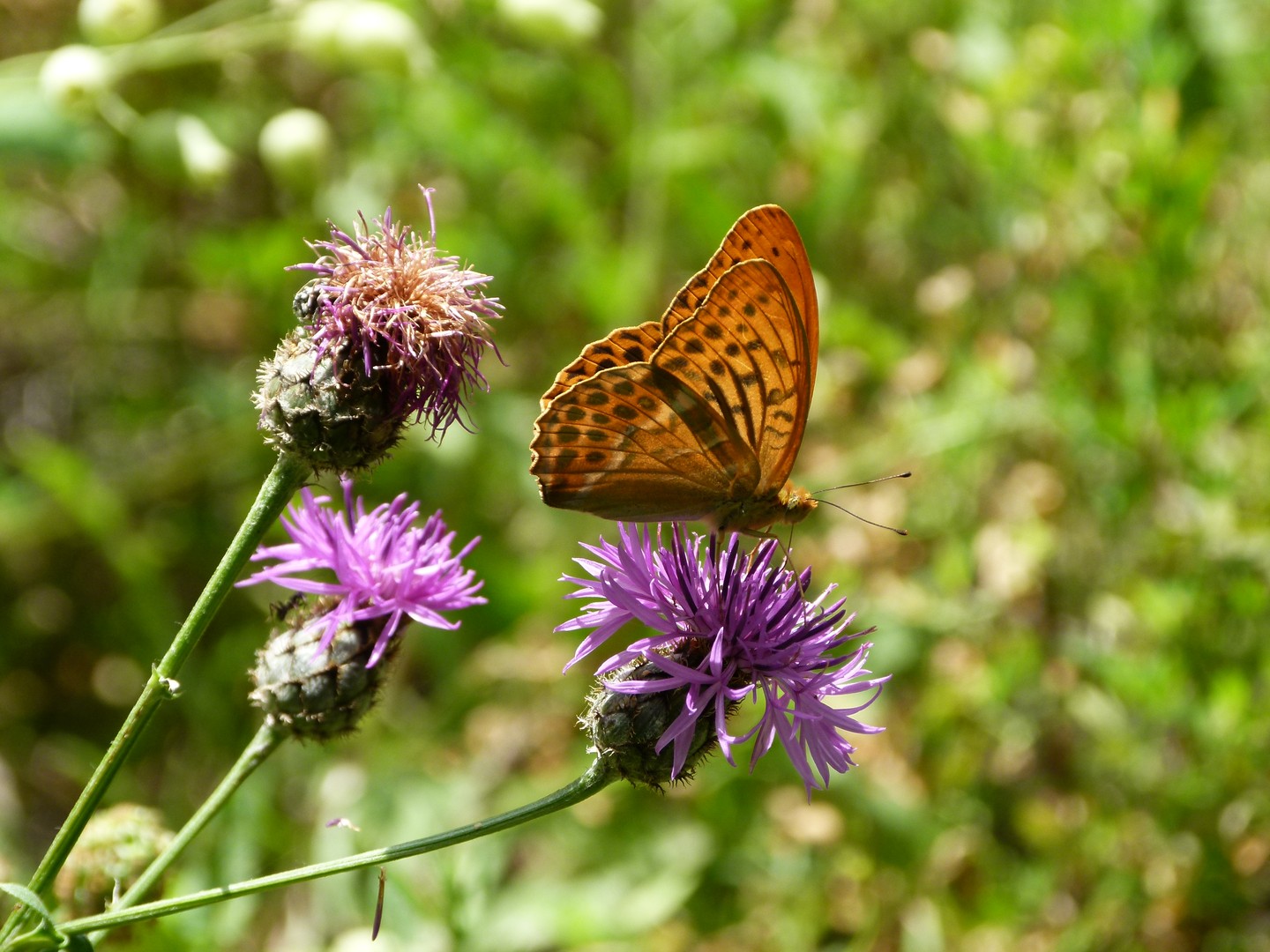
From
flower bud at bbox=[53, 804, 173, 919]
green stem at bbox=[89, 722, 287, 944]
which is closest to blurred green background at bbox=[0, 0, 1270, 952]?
flower bud at bbox=[53, 804, 173, 919]

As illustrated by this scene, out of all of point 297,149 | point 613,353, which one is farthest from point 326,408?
point 297,149

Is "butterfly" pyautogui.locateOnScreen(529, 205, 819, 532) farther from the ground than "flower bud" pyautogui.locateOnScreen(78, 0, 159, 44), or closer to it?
closer to it

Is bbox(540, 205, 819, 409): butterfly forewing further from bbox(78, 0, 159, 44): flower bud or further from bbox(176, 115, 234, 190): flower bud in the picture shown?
bbox(78, 0, 159, 44): flower bud

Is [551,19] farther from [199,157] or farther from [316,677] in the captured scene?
[316,677]

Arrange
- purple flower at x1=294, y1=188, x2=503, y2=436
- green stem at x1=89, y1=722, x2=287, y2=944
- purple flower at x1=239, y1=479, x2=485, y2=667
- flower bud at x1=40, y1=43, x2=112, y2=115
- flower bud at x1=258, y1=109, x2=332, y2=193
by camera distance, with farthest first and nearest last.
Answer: flower bud at x1=258, y1=109, x2=332, y2=193
flower bud at x1=40, y1=43, x2=112, y2=115
purple flower at x1=239, y1=479, x2=485, y2=667
purple flower at x1=294, y1=188, x2=503, y2=436
green stem at x1=89, y1=722, x2=287, y2=944

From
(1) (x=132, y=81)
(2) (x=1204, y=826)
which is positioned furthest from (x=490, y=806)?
(1) (x=132, y=81)

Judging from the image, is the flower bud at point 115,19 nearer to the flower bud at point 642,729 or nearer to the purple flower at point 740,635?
the purple flower at point 740,635
